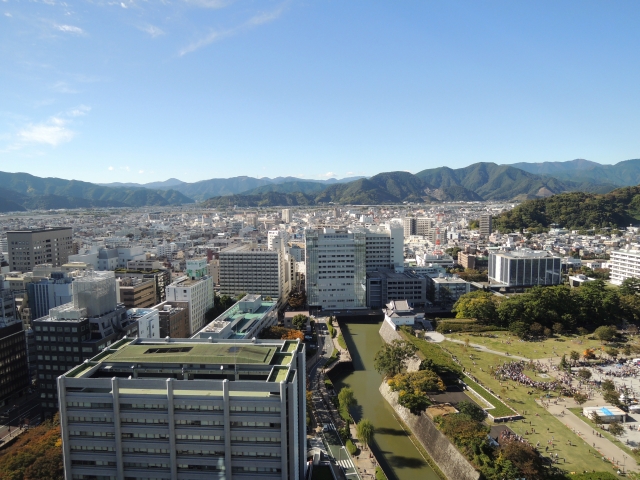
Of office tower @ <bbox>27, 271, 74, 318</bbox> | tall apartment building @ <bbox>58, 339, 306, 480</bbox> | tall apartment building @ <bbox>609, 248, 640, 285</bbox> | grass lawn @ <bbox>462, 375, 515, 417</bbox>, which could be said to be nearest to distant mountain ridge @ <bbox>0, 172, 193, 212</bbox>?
office tower @ <bbox>27, 271, 74, 318</bbox>

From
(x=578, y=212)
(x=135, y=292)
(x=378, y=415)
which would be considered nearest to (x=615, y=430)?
(x=378, y=415)

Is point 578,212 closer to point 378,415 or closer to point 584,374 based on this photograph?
point 584,374

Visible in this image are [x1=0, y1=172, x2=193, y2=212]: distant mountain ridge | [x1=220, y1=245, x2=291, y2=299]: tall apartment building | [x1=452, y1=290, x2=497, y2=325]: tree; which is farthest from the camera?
[x1=0, y1=172, x2=193, y2=212]: distant mountain ridge

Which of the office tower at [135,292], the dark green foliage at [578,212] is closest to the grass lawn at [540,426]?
the office tower at [135,292]

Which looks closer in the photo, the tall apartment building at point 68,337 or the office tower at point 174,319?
the tall apartment building at point 68,337

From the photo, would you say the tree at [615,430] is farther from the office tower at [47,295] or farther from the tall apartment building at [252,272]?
the office tower at [47,295]

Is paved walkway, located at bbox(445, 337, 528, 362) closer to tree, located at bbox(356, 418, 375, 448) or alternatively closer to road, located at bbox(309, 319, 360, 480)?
road, located at bbox(309, 319, 360, 480)
